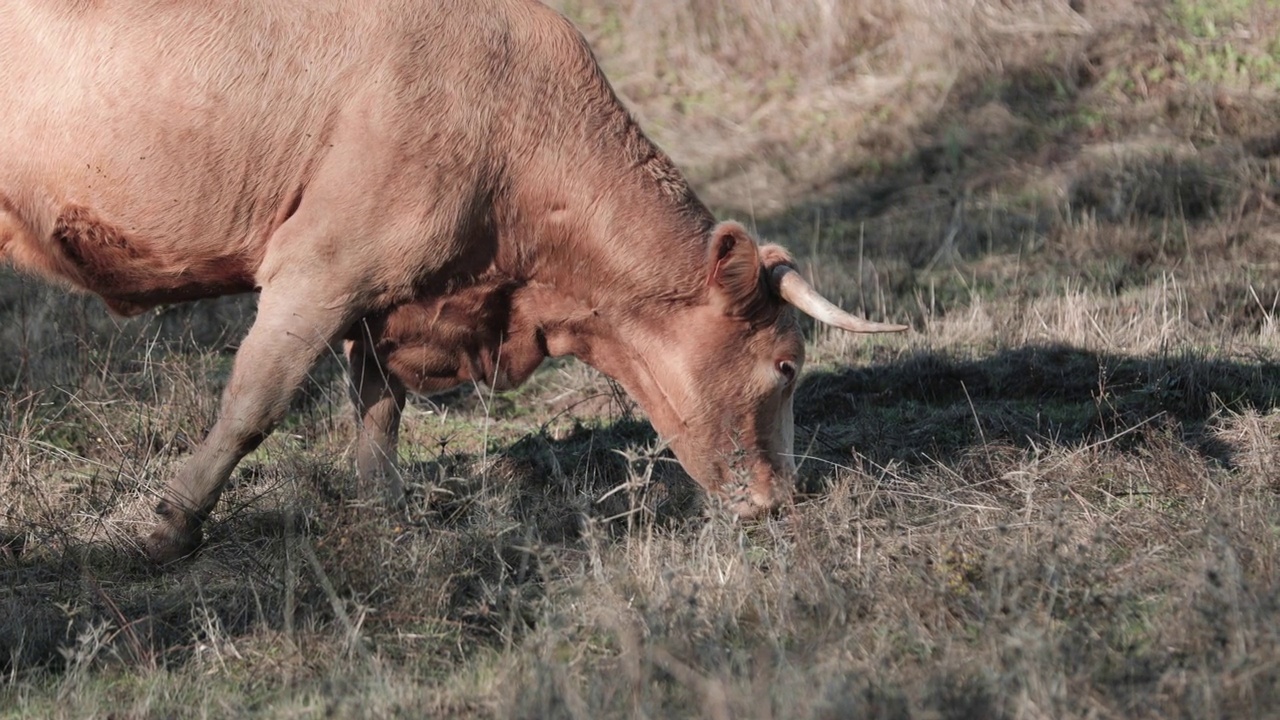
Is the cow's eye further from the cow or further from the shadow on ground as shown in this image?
the shadow on ground

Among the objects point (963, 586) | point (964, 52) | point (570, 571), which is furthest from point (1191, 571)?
point (964, 52)

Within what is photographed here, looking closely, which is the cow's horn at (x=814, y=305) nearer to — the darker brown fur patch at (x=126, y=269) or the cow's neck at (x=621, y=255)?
the cow's neck at (x=621, y=255)

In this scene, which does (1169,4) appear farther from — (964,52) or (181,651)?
(181,651)

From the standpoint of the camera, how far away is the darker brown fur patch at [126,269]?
5.75 m

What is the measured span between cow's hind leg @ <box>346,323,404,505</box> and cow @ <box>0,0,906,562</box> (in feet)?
1.32

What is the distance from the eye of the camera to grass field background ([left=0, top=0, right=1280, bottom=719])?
14.5 ft

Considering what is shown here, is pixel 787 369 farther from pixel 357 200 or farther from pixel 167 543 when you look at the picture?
pixel 167 543

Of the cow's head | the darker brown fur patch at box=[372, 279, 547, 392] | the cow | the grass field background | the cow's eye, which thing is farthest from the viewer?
the cow's eye

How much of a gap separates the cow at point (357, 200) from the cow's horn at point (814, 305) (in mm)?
17

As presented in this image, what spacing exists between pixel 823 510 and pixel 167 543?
2.74 meters

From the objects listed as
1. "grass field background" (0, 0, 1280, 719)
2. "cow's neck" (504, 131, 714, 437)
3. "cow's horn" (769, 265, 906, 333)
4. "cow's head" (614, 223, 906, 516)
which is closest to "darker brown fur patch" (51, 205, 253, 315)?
"grass field background" (0, 0, 1280, 719)

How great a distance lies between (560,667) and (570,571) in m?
1.06

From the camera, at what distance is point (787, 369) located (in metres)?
6.23

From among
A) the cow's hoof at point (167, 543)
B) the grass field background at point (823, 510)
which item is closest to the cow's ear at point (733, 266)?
the grass field background at point (823, 510)
